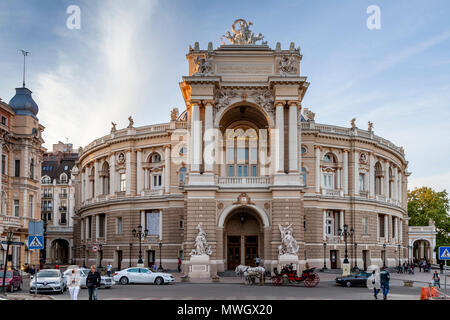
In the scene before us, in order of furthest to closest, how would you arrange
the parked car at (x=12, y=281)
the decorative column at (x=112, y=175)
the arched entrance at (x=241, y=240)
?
the decorative column at (x=112, y=175) < the arched entrance at (x=241, y=240) < the parked car at (x=12, y=281)

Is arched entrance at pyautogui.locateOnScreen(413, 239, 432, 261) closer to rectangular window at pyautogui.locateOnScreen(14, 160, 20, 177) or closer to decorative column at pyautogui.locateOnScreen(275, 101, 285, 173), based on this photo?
decorative column at pyautogui.locateOnScreen(275, 101, 285, 173)

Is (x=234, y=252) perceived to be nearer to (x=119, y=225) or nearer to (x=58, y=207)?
(x=119, y=225)

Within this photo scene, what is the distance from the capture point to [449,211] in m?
110

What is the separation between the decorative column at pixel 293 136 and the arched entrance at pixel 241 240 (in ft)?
24.0

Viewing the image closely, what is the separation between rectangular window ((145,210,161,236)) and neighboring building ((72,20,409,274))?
17 cm

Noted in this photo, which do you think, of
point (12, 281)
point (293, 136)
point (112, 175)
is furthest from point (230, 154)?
point (12, 281)

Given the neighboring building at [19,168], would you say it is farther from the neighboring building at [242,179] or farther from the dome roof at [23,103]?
the neighboring building at [242,179]

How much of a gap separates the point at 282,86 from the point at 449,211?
70.7 m

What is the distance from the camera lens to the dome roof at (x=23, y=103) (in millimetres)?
63719

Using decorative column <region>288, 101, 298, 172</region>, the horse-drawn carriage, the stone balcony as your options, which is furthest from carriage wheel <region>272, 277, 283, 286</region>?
decorative column <region>288, 101, 298, 172</region>

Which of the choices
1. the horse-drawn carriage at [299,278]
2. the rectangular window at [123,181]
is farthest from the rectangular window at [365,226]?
the horse-drawn carriage at [299,278]

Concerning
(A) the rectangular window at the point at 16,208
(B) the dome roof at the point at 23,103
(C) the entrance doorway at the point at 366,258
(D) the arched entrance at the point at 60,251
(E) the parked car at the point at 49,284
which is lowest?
(D) the arched entrance at the point at 60,251
